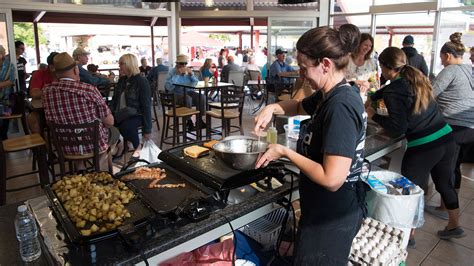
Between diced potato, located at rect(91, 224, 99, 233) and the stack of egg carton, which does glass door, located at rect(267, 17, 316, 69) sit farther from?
diced potato, located at rect(91, 224, 99, 233)

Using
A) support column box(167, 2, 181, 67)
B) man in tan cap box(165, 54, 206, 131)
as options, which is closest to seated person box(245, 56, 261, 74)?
support column box(167, 2, 181, 67)

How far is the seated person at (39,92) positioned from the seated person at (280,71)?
14.9 feet

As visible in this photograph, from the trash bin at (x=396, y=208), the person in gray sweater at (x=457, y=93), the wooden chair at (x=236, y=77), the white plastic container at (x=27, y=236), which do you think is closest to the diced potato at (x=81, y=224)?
the white plastic container at (x=27, y=236)

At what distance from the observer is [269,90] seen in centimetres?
786

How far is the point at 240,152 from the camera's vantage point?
1659 mm

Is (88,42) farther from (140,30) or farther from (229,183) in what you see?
(229,183)

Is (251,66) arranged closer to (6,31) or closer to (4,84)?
(6,31)

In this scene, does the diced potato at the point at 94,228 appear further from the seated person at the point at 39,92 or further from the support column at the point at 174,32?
the support column at the point at 174,32

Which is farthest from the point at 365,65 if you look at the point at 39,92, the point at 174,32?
the point at 174,32

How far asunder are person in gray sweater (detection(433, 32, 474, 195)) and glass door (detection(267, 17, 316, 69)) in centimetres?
613

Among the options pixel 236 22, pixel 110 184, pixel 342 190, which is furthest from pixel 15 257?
pixel 236 22

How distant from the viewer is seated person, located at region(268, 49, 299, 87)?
8.00 metres

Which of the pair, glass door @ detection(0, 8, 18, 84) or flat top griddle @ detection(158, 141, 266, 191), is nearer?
flat top griddle @ detection(158, 141, 266, 191)

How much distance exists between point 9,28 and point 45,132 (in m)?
3.09
